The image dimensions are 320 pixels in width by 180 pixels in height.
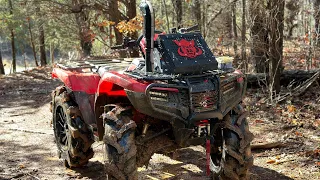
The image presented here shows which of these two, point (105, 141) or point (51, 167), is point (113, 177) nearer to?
point (105, 141)

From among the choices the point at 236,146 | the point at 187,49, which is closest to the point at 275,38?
the point at 236,146

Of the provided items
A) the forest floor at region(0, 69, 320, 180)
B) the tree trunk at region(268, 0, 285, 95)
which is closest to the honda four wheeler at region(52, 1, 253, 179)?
the forest floor at region(0, 69, 320, 180)

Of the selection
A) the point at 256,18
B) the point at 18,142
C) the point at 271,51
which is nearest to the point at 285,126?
the point at 271,51

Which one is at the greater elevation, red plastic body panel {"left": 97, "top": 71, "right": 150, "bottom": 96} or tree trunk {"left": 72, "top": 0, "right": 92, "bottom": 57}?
tree trunk {"left": 72, "top": 0, "right": 92, "bottom": 57}

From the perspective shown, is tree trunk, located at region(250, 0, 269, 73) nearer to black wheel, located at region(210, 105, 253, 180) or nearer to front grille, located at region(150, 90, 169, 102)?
black wheel, located at region(210, 105, 253, 180)

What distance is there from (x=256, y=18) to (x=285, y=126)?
2850 millimetres

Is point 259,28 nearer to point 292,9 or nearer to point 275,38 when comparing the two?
point 275,38

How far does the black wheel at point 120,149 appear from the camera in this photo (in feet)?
13.6

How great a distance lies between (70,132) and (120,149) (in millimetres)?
1689

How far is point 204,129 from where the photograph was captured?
4590 mm

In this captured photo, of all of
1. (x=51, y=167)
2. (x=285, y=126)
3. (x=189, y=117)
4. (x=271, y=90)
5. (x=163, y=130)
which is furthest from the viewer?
(x=271, y=90)

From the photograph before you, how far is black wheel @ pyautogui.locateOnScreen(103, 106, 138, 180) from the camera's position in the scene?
4.16 metres

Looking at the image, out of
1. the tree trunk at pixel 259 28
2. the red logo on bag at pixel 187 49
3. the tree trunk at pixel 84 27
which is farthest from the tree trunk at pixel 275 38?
the tree trunk at pixel 84 27

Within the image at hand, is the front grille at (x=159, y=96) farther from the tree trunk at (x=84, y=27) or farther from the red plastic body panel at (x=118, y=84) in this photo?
the tree trunk at (x=84, y=27)
